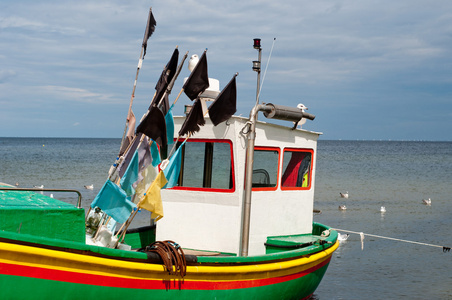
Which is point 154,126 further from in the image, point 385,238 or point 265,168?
point 385,238

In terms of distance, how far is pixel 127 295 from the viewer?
20.9 ft

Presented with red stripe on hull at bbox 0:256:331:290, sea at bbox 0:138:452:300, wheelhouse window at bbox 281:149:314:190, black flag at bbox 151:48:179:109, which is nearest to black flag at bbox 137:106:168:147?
black flag at bbox 151:48:179:109

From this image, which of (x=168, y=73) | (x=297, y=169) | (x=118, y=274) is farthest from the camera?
(x=297, y=169)

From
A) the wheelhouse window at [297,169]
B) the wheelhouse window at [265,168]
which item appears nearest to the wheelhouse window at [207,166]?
the wheelhouse window at [265,168]

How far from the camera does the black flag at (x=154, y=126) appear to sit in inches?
274

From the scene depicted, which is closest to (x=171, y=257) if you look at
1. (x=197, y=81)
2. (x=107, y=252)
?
(x=107, y=252)

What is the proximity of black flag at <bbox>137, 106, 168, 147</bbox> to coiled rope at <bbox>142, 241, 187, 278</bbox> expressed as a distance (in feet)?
4.23

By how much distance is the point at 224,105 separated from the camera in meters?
7.90

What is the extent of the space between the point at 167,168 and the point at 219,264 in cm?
143

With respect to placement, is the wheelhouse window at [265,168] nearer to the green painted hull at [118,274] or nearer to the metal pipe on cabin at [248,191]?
the metal pipe on cabin at [248,191]

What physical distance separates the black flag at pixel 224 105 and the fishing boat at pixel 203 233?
385mm

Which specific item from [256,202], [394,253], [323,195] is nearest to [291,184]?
[256,202]

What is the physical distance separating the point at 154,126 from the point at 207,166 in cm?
186

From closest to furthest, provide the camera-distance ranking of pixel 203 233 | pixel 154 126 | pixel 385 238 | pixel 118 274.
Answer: pixel 118 274, pixel 154 126, pixel 203 233, pixel 385 238
